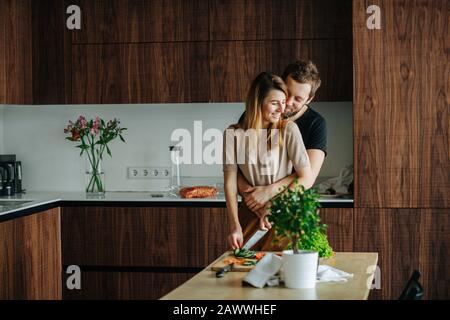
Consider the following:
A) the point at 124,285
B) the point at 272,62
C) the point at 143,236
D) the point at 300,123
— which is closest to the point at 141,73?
the point at 272,62

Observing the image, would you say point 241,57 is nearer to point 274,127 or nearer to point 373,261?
point 274,127

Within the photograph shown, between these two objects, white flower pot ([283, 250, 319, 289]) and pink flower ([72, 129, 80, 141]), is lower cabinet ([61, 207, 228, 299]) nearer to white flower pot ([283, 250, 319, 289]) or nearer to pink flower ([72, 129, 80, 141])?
pink flower ([72, 129, 80, 141])

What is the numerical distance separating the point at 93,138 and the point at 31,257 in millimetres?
1097

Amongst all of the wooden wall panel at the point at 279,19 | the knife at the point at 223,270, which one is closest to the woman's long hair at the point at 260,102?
the knife at the point at 223,270

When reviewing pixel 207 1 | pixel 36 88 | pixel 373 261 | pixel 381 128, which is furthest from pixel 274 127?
pixel 36 88

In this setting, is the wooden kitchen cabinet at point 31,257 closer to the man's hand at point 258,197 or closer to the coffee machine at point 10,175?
the coffee machine at point 10,175

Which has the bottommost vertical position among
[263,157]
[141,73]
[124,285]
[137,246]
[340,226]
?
[124,285]

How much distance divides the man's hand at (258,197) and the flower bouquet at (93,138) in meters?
2.10

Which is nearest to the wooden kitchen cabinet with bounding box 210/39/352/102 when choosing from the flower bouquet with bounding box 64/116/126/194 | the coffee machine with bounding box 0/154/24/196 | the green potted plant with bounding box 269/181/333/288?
the flower bouquet with bounding box 64/116/126/194

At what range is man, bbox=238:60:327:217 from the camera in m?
3.12

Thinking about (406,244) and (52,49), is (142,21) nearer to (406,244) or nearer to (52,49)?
(52,49)

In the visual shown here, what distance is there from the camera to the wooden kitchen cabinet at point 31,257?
402cm

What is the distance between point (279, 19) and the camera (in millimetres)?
4746

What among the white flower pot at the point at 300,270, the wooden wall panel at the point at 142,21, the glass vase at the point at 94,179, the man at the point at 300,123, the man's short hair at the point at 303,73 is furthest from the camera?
the glass vase at the point at 94,179
